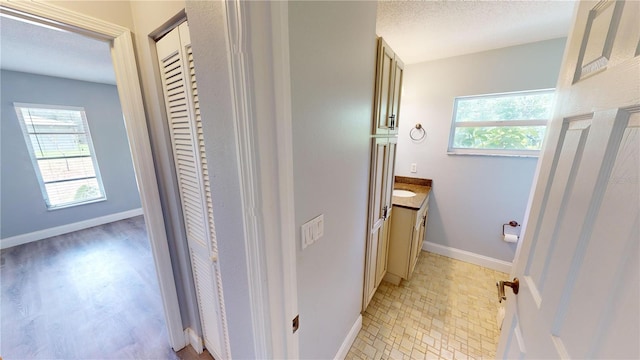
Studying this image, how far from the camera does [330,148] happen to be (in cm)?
92

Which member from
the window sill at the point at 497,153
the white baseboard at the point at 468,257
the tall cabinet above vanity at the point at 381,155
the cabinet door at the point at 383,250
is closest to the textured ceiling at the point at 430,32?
the tall cabinet above vanity at the point at 381,155

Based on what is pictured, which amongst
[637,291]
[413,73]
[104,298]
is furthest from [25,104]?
[637,291]

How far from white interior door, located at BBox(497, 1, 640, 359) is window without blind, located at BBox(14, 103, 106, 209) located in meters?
5.50

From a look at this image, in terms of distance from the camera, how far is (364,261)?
159 cm

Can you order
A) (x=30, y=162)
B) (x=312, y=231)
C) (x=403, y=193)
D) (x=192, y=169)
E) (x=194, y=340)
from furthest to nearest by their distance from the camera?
1. (x=30, y=162)
2. (x=403, y=193)
3. (x=194, y=340)
4. (x=192, y=169)
5. (x=312, y=231)

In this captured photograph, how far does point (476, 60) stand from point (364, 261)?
7.77ft

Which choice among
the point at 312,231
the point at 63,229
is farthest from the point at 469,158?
the point at 63,229

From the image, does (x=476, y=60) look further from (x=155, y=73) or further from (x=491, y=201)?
(x=155, y=73)

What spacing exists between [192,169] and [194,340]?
4.34ft

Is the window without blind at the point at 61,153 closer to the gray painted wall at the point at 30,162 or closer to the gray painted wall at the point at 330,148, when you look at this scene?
the gray painted wall at the point at 30,162

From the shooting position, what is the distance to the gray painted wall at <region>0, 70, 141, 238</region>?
115 inches

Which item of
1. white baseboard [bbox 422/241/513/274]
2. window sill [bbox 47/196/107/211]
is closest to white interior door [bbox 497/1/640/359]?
white baseboard [bbox 422/241/513/274]

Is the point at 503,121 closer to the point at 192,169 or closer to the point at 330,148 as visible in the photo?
the point at 330,148

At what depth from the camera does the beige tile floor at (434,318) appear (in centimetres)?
154
